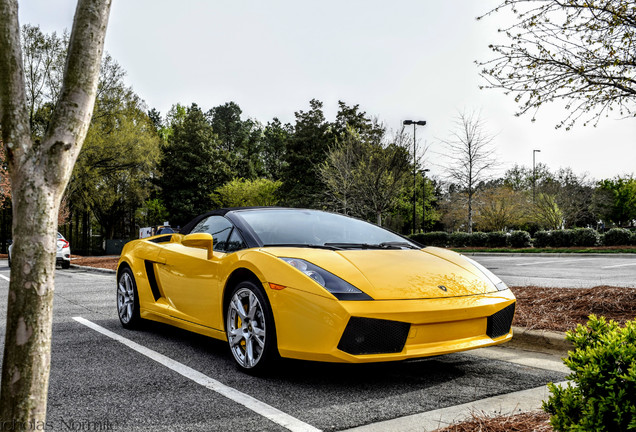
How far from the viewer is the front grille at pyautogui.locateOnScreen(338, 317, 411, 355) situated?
3607 millimetres

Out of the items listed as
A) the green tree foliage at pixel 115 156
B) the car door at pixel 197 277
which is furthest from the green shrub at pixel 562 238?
the car door at pixel 197 277

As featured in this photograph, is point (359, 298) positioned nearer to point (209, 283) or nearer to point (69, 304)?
point (209, 283)

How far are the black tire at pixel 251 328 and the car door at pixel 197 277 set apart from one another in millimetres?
240

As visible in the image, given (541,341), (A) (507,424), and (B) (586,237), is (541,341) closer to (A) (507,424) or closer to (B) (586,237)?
(A) (507,424)

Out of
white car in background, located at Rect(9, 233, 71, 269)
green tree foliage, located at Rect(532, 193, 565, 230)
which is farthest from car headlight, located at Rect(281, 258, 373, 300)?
green tree foliage, located at Rect(532, 193, 565, 230)

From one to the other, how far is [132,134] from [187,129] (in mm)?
24421

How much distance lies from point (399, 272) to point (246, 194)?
50036 millimetres

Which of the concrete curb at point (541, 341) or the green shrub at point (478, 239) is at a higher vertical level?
the green shrub at point (478, 239)

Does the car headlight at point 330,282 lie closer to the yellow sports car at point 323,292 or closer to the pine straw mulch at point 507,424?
the yellow sports car at point 323,292

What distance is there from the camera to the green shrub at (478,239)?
30250 mm

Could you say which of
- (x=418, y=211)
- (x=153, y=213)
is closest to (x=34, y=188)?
(x=153, y=213)

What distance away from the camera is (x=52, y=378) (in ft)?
13.7

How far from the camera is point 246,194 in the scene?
53.5 meters

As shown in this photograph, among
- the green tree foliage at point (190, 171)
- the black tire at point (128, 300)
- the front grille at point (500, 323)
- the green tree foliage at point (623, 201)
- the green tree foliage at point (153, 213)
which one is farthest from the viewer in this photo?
the green tree foliage at point (623, 201)
